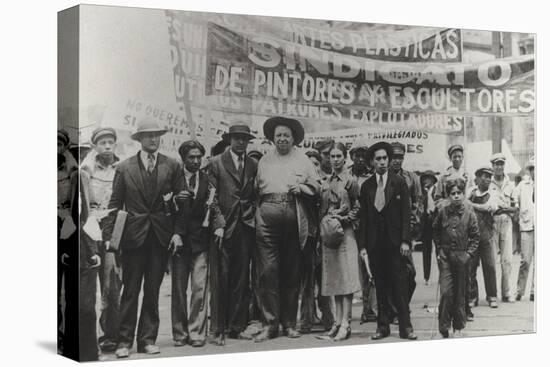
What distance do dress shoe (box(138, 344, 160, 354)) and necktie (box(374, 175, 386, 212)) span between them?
251cm

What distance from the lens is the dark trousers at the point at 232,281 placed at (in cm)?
1128

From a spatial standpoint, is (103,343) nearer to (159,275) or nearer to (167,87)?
(159,275)

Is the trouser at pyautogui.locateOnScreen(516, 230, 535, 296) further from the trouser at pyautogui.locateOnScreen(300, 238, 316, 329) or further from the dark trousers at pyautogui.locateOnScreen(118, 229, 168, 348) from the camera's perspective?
the dark trousers at pyautogui.locateOnScreen(118, 229, 168, 348)

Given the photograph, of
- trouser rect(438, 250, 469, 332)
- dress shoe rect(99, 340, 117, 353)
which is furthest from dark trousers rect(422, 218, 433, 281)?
dress shoe rect(99, 340, 117, 353)

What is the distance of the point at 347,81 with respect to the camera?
11.9 m

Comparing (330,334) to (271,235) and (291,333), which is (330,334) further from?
(271,235)

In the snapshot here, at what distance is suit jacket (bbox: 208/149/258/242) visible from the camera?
1128cm

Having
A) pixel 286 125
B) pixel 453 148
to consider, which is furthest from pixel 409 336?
pixel 286 125

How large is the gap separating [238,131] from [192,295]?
5.01 feet

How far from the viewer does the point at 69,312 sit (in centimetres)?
1092

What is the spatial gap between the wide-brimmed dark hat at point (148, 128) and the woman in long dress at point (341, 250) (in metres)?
1.70

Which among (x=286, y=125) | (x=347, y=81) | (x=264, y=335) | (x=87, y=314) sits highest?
(x=347, y=81)

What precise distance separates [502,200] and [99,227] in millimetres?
4181

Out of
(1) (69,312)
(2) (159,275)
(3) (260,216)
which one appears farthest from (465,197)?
(1) (69,312)
